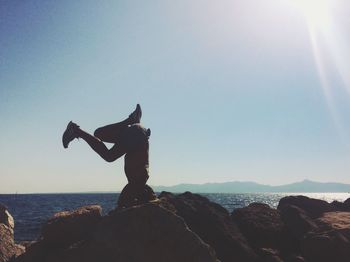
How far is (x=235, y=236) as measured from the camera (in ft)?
29.5

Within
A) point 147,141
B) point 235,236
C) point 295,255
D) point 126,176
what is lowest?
point 295,255

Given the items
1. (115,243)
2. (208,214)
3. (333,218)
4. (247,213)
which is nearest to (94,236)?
(115,243)

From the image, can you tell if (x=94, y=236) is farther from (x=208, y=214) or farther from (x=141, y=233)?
(x=208, y=214)

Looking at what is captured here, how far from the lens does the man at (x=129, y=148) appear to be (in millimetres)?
7758

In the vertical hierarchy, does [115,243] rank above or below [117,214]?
below

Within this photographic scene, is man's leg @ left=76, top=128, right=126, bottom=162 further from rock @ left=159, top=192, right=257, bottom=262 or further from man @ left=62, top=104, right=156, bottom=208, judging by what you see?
rock @ left=159, top=192, right=257, bottom=262

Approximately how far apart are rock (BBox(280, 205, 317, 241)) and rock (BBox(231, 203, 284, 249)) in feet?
1.95

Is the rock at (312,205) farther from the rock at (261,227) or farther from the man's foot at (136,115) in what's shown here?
the man's foot at (136,115)

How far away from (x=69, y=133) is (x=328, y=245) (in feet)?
22.7

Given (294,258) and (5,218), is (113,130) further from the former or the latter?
(5,218)

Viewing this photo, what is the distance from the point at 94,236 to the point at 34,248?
154 centimetres

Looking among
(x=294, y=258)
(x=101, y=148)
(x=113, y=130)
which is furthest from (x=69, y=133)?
(x=294, y=258)

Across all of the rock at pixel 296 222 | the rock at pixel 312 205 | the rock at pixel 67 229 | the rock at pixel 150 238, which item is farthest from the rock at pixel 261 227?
the rock at pixel 67 229

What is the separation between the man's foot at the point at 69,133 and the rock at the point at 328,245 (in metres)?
6.49
